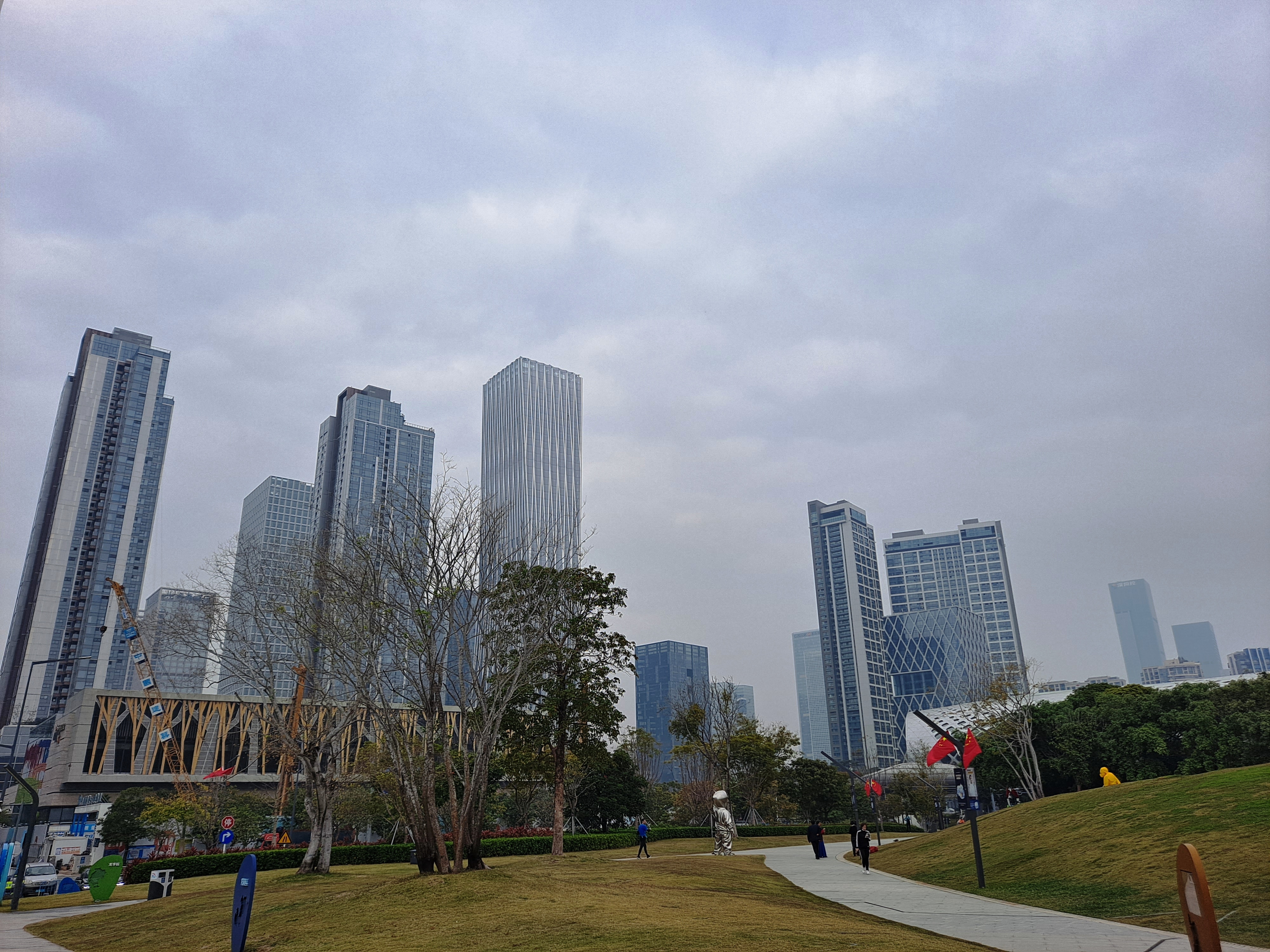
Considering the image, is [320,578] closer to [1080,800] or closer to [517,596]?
[517,596]

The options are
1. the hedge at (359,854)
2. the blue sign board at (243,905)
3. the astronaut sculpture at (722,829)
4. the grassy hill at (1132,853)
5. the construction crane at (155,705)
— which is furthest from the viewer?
the construction crane at (155,705)

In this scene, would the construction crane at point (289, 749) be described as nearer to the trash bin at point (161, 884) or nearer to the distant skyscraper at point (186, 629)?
the distant skyscraper at point (186, 629)

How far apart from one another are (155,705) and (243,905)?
218 feet

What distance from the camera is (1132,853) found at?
20109 millimetres

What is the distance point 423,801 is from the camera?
22094mm

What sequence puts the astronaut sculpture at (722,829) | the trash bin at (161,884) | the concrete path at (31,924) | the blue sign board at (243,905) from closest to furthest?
the blue sign board at (243,905) → the concrete path at (31,924) → the trash bin at (161,884) → the astronaut sculpture at (722,829)

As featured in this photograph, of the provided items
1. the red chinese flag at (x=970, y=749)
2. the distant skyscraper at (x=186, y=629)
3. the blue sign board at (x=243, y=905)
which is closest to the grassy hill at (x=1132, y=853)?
the red chinese flag at (x=970, y=749)

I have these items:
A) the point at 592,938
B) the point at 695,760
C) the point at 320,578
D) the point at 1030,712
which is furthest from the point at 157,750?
the point at 592,938

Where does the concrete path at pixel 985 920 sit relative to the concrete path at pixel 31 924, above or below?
above

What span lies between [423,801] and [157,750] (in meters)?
72.4

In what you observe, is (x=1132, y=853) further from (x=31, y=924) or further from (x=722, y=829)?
(x=31, y=924)

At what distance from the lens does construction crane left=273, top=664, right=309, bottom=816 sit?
105 ft

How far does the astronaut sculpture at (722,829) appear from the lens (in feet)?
125

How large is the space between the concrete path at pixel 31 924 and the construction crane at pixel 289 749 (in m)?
6.84
